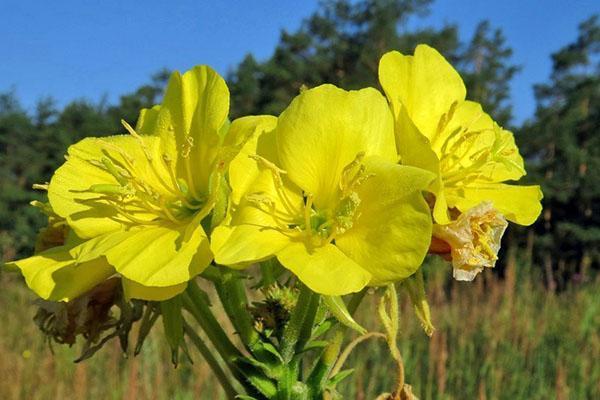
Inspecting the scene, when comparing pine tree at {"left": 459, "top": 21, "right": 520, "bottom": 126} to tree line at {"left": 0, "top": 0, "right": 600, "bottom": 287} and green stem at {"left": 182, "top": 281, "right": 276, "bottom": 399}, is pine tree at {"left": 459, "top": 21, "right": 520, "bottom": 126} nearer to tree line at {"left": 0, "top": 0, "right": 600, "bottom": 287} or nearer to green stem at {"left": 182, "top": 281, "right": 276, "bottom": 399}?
tree line at {"left": 0, "top": 0, "right": 600, "bottom": 287}

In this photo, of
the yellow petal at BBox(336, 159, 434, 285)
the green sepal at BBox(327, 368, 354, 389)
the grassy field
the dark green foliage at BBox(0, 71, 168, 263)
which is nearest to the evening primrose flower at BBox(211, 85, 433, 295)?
the yellow petal at BBox(336, 159, 434, 285)

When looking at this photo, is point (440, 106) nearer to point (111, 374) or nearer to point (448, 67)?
point (448, 67)

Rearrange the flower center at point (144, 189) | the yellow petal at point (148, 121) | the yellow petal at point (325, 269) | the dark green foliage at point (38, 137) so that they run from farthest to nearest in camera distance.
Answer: the dark green foliage at point (38, 137)
the yellow petal at point (148, 121)
the flower center at point (144, 189)
the yellow petal at point (325, 269)

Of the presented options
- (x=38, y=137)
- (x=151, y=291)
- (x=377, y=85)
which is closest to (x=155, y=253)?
(x=151, y=291)

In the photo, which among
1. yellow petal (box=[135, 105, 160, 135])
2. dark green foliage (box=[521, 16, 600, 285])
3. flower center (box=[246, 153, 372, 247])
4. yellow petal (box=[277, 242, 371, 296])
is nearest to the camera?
yellow petal (box=[277, 242, 371, 296])

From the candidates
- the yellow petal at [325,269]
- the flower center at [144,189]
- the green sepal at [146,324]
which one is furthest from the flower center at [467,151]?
the green sepal at [146,324]

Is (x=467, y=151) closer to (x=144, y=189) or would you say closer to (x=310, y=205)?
(x=310, y=205)

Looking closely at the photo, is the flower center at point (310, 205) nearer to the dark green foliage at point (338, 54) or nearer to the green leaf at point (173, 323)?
the green leaf at point (173, 323)
